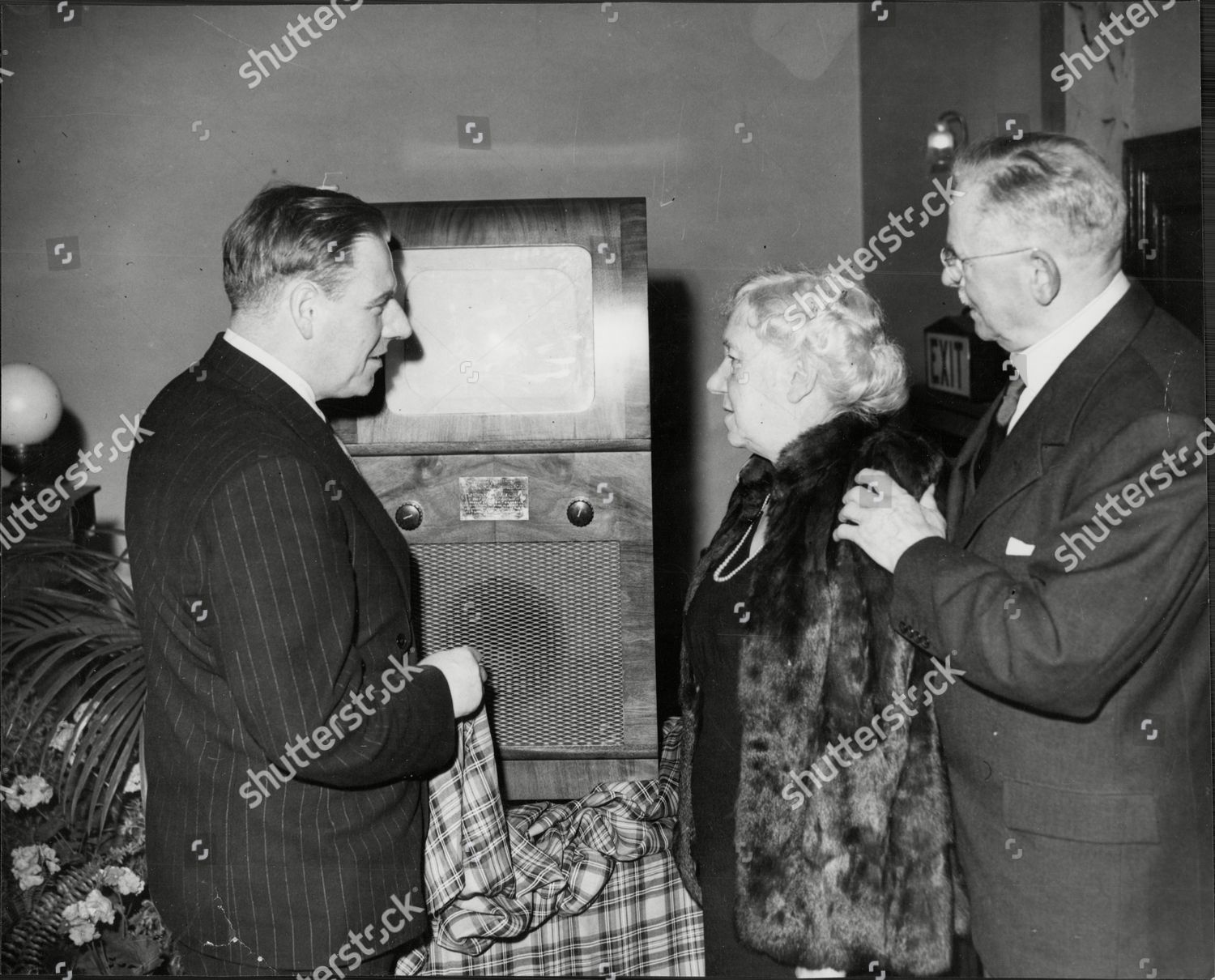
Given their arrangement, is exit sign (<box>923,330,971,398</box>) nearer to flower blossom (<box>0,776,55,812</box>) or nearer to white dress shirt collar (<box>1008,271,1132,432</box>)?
white dress shirt collar (<box>1008,271,1132,432</box>)

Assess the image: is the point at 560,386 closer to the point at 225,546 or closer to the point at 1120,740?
the point at 225,546

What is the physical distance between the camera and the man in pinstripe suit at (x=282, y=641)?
1.40m

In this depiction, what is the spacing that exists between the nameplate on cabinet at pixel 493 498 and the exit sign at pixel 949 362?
1.42m

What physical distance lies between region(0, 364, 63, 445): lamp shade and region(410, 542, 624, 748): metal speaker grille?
0.98 meters

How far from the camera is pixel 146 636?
1.56 metres

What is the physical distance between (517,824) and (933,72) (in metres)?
2.16

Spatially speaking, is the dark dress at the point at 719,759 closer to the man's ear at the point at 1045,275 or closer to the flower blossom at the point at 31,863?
the man's ear at the point at 1045,275

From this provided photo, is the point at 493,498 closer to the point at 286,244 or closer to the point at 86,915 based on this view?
the point at 286,244

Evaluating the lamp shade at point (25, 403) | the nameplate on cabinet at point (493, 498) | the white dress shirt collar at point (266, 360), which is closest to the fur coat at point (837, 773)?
the nameplate on cabinet at point (493, 498)

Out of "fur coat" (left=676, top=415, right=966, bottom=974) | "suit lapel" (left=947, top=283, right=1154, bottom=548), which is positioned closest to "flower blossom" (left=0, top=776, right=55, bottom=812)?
"fur coat" (left=676, top=415, right=966, bottom=974)

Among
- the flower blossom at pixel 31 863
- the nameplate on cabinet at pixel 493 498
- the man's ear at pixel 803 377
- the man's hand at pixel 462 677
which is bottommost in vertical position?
the flower blossom at pixel 31 863

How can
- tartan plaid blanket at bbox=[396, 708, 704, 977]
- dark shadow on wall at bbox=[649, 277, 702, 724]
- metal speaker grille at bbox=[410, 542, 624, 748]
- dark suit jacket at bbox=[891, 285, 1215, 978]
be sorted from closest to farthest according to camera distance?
dark suit jacket at bbox=[891, 285, 1215, 978] → tartan plaid blanket at bbox=[396, 708, 704, 977] → metal speaker grille at bbox=[410, 542, 624, 748] → dark shadow on wall at bbox=[649, 277, 702, 724]

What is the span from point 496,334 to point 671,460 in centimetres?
60

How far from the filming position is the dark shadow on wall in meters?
2.27
